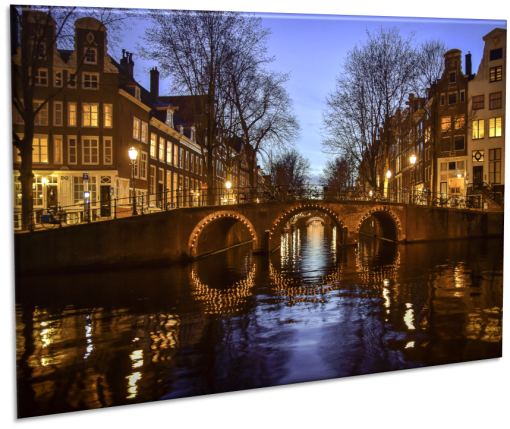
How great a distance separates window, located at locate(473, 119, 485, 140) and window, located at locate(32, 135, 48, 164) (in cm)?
2808

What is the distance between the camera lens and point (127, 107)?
2897 cm

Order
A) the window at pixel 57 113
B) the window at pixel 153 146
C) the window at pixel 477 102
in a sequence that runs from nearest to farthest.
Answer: the window at pixel 57 113, the window at pixel 477 102, the window at pixel 153 146

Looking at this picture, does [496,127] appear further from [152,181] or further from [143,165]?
[152,181]

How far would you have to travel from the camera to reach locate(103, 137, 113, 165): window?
2720cm

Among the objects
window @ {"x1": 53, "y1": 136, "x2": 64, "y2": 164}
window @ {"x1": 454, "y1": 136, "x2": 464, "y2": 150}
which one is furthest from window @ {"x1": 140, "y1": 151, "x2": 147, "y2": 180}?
window @ {"x1": 454, "y1": 136, "x2": 464, "y2": 150}

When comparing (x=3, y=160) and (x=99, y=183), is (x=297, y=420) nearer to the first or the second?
(x=3, y=160)

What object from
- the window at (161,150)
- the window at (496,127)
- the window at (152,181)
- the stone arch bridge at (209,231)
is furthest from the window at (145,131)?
the window at (496,127)

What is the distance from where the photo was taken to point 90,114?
86.1 ft

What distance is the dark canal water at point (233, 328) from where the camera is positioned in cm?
700

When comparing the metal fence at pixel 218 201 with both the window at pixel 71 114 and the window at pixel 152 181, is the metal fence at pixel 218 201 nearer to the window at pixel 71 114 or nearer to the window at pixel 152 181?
the window at pixel 152 181

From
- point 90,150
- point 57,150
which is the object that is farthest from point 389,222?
point 57,150

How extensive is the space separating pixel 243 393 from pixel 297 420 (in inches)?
23.0

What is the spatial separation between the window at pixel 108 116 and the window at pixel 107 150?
2.80 feet

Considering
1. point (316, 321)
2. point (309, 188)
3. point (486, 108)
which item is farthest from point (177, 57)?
point (486, 108)
